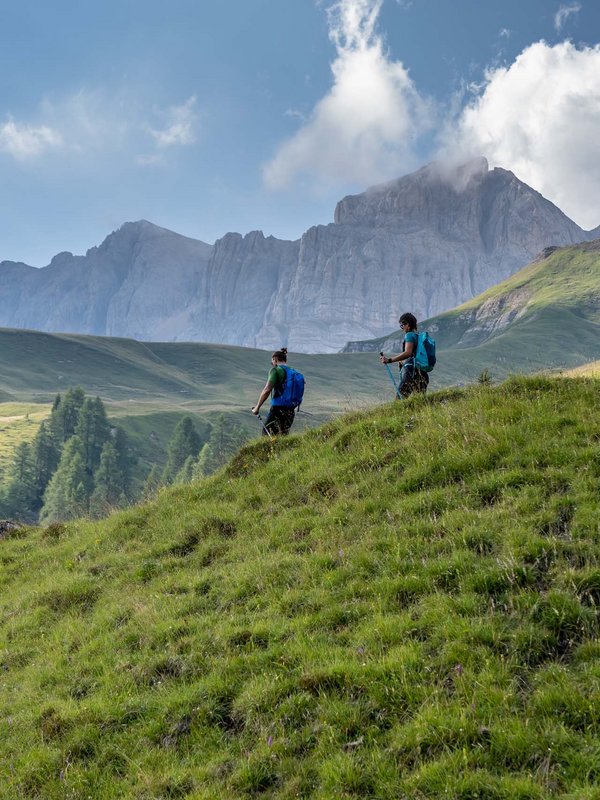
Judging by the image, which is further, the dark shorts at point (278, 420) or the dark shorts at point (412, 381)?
the dark shorts at point (278, 420)

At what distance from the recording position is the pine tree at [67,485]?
112 m

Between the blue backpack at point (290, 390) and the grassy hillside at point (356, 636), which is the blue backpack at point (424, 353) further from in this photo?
the blue backpack at point (290, 390)

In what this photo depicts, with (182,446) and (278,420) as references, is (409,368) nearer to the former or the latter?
(278,420)

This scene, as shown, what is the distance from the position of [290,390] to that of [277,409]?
0.75m

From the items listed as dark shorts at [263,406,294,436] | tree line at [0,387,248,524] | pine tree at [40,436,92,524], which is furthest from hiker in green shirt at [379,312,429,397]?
pine tree at [40,436,92,524]

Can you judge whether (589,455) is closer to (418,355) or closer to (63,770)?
(418,355)

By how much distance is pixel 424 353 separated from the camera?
15.0 meters

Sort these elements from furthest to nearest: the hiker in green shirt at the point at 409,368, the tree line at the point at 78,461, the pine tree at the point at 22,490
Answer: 1. the pine tree at the point at 22,490
2. the tree line at the point at 78,461
3. the hiker in green shirt at the point at 409,368

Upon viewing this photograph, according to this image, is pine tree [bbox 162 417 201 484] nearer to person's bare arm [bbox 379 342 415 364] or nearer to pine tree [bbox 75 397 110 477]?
pine tree [bbox 75 397 110 477]

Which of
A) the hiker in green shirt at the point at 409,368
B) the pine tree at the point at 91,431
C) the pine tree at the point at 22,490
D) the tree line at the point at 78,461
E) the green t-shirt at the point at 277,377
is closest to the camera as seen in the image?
the hiker in green shirt at the point at 409,368

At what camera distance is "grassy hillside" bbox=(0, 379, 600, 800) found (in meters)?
5.36

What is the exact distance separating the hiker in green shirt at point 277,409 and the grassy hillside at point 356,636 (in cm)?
330

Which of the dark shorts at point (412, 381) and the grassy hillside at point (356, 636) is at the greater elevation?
the dark shorts at point (412, 381)

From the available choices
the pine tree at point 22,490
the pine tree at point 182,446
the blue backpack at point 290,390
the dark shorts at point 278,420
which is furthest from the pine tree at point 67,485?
the blue backpack at point 290,390
